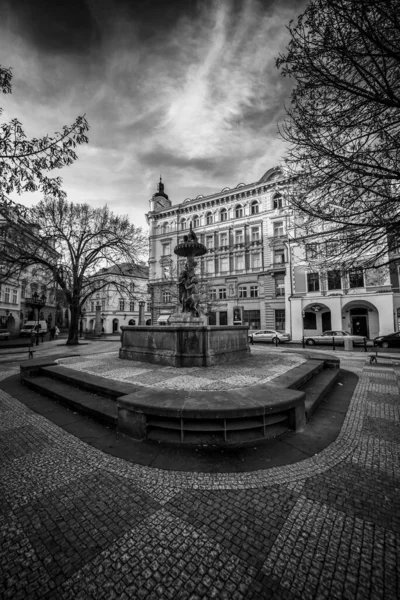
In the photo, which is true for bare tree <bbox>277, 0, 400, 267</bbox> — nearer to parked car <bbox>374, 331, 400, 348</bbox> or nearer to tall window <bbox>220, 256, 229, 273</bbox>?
parked car <bbox>374, 331, 400, 348</bbox>

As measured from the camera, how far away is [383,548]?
6.18 feet

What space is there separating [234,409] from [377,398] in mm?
4541

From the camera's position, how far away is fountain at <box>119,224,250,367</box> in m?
7.62

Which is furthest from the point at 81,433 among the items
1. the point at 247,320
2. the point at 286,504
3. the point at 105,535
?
the point at 247,320

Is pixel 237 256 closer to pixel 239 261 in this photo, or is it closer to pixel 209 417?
pixel 239 261

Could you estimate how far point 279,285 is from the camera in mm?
30250

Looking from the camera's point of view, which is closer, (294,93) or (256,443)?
(256,443)

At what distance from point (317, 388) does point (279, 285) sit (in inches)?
1011

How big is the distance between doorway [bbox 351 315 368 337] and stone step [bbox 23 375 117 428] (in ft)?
90.9

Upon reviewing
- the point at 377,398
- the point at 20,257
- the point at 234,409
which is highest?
the point at 20,257

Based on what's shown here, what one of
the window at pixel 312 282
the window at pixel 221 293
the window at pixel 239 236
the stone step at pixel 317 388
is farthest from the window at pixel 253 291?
the stone step at pixel 317 388

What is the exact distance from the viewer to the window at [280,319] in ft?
97.0

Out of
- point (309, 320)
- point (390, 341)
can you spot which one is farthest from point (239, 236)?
point (390, 341)

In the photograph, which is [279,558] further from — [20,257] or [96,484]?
[20,257]
